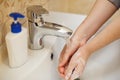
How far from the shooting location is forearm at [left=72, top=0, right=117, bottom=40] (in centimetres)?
67

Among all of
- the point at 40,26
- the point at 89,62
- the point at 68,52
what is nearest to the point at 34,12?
the point at 40,26

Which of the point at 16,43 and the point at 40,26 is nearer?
the point at 16,43

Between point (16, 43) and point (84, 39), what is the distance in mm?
210

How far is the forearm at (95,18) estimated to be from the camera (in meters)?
0.67

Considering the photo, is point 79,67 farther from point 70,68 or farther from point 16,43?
point 16,43

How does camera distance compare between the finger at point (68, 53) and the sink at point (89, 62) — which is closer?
the finger at point (68, 53)

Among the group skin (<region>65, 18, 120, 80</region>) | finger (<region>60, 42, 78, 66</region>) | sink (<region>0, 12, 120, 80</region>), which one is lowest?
sink (<region>0, 12, 120, 80</region>)

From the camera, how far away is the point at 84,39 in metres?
0.67

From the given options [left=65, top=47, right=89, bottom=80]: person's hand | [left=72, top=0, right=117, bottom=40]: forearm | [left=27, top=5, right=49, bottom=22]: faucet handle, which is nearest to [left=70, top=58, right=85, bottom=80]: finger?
[left=65, top=47, right=89, bottom=80]: person's hand

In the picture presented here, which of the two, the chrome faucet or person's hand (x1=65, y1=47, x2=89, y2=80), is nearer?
person's hand (x1=65, y1=47, x2=89, y2=80)

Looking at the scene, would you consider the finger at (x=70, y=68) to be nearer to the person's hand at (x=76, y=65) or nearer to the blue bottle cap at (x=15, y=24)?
the person's hand at (x=76, y=65)

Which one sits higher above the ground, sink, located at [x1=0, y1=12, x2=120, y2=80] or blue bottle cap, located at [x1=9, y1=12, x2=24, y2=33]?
blue bottle cap, located at [x1=9, y1=12, x2=24, y2=33]

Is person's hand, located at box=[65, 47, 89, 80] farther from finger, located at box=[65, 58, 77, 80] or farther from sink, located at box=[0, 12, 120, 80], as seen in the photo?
sink, located at box=[0, 12, 120, 80]

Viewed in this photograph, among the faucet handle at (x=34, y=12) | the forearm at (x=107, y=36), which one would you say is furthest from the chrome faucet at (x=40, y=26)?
the forearm at (x=107, y=36)
